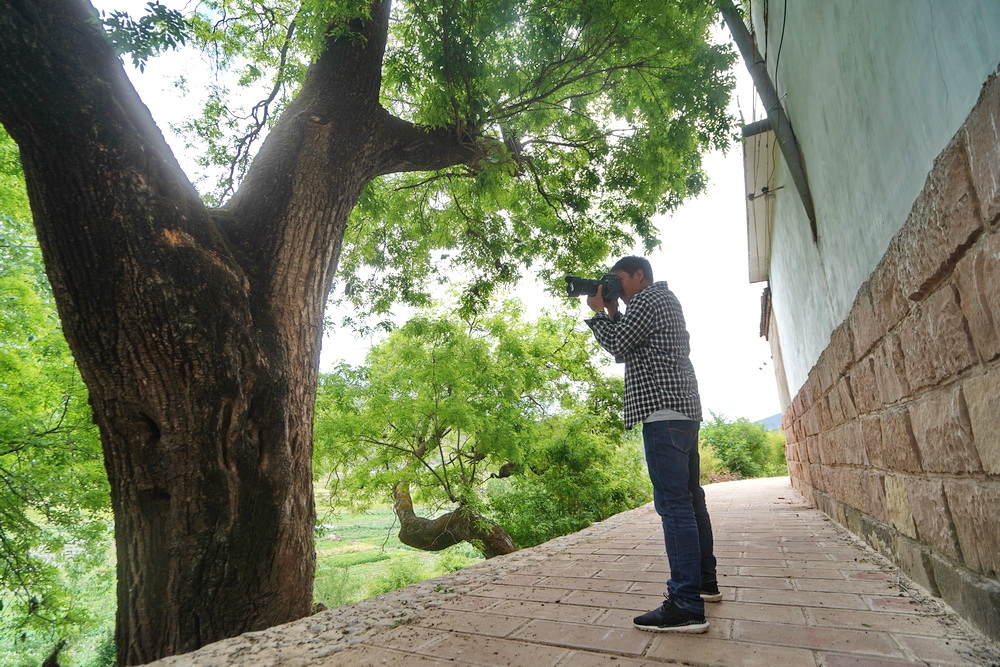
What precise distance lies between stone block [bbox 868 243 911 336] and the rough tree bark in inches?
128

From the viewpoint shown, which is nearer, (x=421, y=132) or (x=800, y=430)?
(x=421, y=132)

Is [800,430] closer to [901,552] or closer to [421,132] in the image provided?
[901,552]

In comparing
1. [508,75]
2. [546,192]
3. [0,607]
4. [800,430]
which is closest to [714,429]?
[800,430]

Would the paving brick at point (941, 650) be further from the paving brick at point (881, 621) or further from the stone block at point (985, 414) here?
the stone block at point (985, 414)

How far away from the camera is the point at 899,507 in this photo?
273cm

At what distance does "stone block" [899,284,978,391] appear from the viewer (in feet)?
5.51

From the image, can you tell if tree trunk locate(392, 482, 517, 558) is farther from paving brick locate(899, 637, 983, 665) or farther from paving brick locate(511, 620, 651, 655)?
paving brick locate(899, 637, 983, 665)

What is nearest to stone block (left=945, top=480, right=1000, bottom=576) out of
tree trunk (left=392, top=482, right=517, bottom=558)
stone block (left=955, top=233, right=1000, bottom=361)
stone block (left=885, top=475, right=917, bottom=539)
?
stone block (left=955, top=233, right=1000, bottom=361)

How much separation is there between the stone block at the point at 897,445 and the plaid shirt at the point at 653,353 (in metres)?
0.93

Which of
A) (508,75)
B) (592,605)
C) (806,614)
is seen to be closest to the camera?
(806,614)

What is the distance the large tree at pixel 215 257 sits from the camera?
2.82 meters

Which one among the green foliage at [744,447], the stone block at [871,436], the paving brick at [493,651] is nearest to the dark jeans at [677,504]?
the paving brick at [493,651]

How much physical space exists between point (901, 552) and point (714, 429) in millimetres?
20155

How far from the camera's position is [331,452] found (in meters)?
10.1
